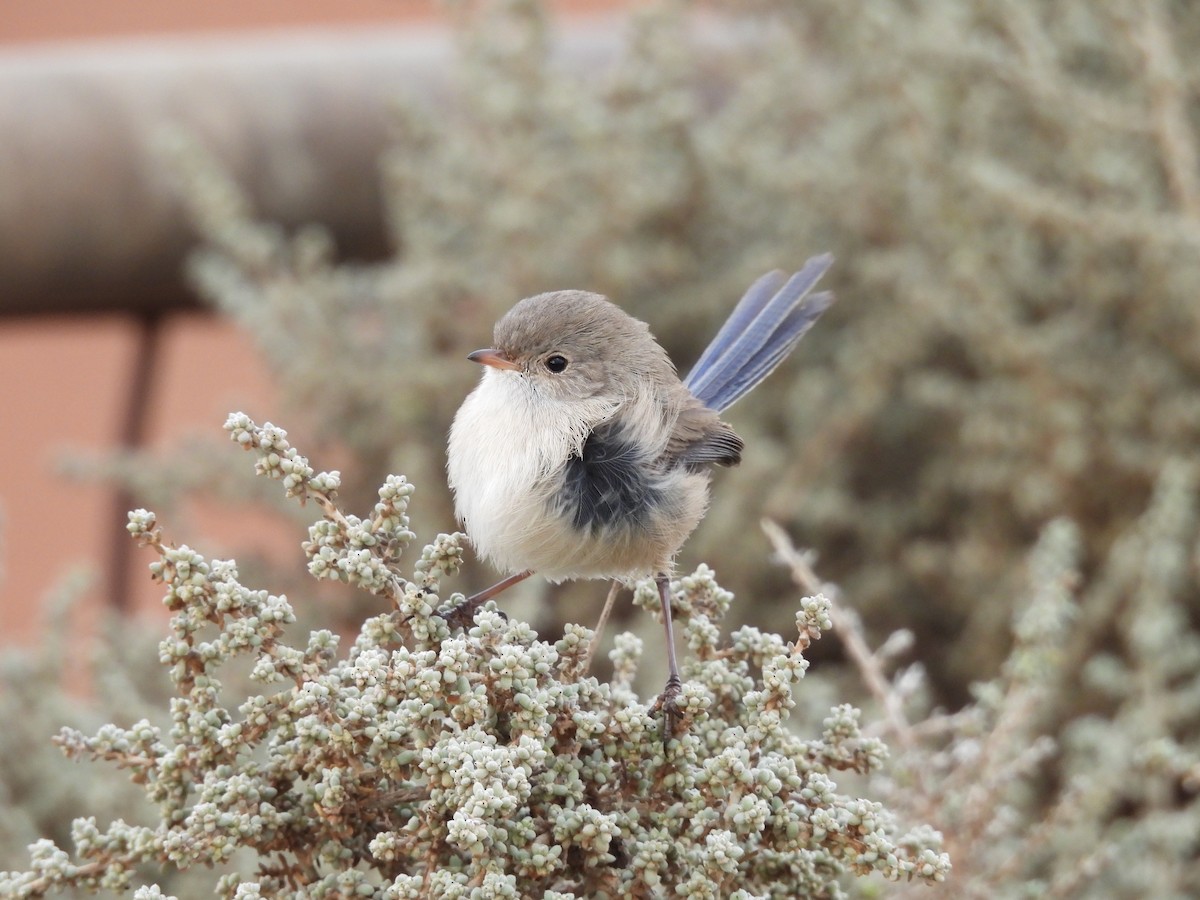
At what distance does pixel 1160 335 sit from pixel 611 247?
47.4 inches

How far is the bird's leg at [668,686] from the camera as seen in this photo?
1.27 m

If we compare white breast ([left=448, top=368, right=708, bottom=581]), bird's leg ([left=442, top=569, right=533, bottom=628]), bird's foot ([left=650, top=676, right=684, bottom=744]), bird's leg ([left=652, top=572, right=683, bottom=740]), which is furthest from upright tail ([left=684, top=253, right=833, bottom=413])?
bird's foot ([left=650, top=676, right=684, bottom=744])

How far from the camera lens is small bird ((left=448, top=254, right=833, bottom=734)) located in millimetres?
1659

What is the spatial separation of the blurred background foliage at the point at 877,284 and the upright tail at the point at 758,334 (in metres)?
0.91

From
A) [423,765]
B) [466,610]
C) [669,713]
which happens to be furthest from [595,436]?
[423,765]

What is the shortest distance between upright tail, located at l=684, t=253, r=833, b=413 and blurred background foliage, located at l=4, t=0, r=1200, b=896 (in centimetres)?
91

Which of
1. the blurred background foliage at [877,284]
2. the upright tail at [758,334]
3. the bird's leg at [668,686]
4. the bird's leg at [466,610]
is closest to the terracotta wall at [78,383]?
the blurred background foliage at [877,284]

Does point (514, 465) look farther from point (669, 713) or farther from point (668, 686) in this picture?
point (669, 713)

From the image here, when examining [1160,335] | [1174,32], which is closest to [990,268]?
[1160,335]

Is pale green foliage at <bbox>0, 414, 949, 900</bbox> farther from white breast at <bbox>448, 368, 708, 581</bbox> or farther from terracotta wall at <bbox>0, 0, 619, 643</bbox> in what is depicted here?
terracotta wall at <bbox>0, 0, 619, 643</bbox>

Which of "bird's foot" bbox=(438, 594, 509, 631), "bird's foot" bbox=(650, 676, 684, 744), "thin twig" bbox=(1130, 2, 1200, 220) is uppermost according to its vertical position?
"thin twig" bbox=(1130, 2, 1200, 220)

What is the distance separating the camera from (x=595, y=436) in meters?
1.74

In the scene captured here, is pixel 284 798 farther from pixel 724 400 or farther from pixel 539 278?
pixel 539 278

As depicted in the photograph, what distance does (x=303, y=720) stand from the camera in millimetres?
1174
